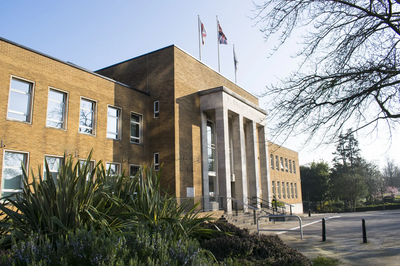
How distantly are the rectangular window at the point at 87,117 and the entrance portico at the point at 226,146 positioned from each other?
813cm

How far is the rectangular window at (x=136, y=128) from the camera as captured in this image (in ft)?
67.5

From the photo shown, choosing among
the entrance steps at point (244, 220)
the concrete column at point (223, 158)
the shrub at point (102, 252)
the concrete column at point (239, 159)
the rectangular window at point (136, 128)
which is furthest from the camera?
the concrete column at point (239, 159)

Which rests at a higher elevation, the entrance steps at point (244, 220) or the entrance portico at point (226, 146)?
the entrance portico at point (226, 146)

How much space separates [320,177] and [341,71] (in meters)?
66.0

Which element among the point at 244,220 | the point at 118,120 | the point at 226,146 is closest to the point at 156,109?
the point at 118,120

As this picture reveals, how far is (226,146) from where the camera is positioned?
23016 millimetres

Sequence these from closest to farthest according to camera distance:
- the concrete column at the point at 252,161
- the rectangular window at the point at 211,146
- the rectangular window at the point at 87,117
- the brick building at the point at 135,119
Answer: the brick building at the point at 135,119, the rectangular window at the point at 87,117, the rectangular window at the point at 211,146, the concrete column at the point at 252,161

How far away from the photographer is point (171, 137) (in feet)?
67.0

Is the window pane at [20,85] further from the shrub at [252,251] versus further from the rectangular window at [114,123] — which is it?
the shrub at [252,251]

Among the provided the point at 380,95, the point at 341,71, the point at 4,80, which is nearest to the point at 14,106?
the point at 4,80

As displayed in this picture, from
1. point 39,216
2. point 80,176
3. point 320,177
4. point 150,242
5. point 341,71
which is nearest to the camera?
point 150,242

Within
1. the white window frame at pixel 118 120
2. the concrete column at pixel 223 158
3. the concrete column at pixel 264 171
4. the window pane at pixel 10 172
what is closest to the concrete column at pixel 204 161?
the concrete column at pixel 223 158

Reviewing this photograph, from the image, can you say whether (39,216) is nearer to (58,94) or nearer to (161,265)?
(161,265)

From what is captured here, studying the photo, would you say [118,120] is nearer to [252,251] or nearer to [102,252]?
[252,251]
